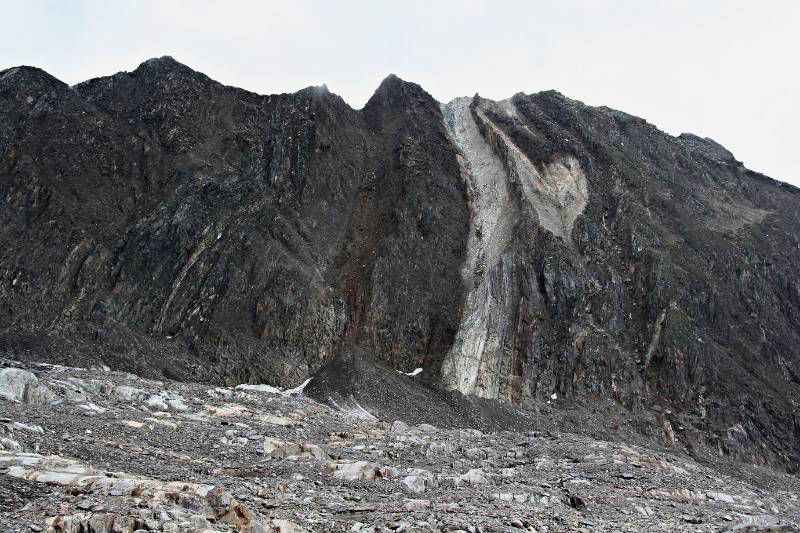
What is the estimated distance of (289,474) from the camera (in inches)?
708

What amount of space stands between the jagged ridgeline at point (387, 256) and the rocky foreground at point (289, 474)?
1252 centimetres

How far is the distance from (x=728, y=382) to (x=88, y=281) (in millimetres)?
42991

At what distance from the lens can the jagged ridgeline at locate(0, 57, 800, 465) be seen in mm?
42250

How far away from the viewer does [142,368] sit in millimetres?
38188

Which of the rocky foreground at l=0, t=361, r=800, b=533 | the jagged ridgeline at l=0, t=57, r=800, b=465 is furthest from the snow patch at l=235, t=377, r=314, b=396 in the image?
the rocky foreground at l=0, t=361, r=800, b=533

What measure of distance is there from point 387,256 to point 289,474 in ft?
112

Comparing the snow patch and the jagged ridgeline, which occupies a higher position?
the jagged ridgeline

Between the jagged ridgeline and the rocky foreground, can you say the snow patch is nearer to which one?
the jagged ridgeline

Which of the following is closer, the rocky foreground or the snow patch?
the rocky foreground

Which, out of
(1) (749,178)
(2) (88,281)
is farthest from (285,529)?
(1) (749,178)

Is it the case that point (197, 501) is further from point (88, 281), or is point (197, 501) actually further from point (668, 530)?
point (88, 281)

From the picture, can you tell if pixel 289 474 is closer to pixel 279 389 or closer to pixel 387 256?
pixel 279 389

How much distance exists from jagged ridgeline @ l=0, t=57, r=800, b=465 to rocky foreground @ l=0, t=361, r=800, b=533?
12.5m

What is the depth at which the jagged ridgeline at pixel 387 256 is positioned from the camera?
42250 millimetres
